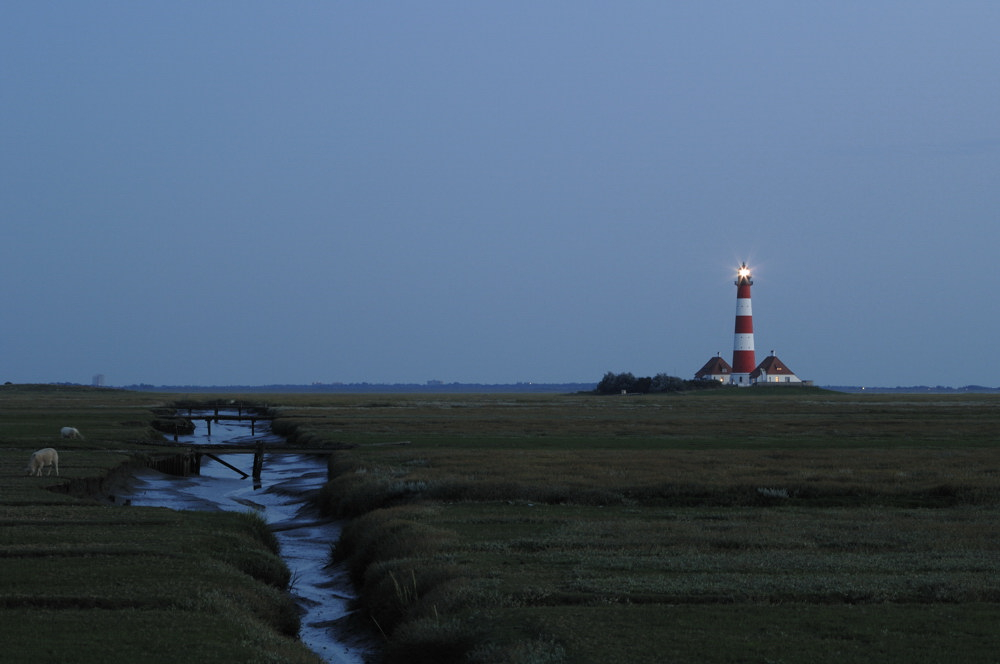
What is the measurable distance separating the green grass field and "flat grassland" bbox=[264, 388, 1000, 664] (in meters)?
0.07

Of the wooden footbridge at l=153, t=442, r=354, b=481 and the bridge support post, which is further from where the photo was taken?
the bridge support post

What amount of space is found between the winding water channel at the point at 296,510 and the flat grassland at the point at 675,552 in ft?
2.64

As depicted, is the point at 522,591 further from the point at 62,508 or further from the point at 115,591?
the point at 62,508

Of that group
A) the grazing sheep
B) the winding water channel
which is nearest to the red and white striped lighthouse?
the winding water channel

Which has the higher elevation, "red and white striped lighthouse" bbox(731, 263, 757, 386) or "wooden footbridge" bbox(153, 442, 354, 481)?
"red and white striped lighthouse" bbox(731, 263, 757, 386)

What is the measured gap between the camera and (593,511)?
91.1 feet

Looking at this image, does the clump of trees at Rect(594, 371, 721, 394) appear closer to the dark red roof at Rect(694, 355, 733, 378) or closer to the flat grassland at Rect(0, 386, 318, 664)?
the dark red roof at Rect(694, 355, 733, 378)

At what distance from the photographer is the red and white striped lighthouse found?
14059 centimetres

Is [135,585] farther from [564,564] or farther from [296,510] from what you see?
[296,510]

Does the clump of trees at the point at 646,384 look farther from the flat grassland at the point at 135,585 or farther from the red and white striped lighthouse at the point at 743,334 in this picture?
the flat grassland at the point at 135,585

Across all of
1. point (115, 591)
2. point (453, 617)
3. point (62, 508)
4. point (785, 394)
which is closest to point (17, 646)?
point (115, 591)

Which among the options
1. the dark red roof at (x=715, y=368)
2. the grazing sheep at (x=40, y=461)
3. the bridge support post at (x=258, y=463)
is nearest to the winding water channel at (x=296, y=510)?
the bridge support post at (x=258, y=463)

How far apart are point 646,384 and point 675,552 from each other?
6013 inches

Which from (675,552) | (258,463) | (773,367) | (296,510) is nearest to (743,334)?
(773,367)
